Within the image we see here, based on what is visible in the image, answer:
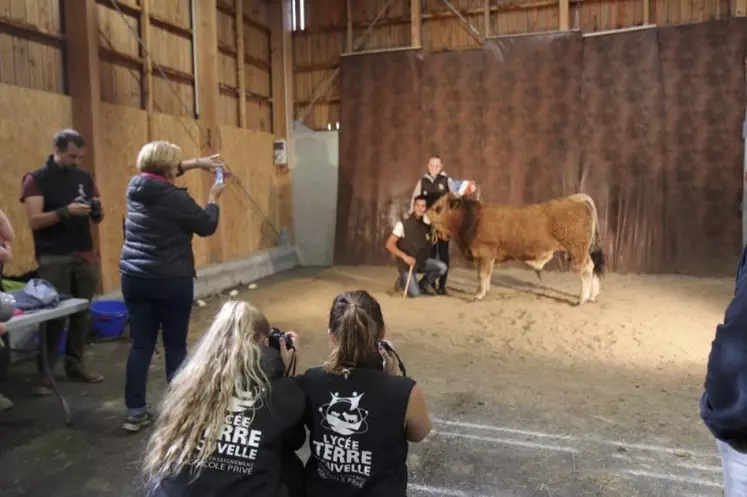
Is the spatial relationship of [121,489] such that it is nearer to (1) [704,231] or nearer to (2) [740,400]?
(2) [740,400]

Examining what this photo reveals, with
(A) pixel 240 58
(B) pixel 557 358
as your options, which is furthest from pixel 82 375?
(A) pixel 240 58

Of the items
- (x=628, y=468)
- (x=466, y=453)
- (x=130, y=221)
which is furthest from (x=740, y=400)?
(x=130, y=221)

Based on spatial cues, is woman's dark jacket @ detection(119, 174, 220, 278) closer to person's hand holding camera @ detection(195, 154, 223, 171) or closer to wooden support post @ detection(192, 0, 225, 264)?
person's hand holding camera @ detection(195, 154, 223, 171)

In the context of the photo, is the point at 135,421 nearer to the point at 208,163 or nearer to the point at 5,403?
the point at 5,403

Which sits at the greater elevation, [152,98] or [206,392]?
[152,98]

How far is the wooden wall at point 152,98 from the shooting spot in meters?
5.34

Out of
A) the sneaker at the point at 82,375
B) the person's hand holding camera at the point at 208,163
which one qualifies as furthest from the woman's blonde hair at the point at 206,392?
the sneaker at the point at 82,375

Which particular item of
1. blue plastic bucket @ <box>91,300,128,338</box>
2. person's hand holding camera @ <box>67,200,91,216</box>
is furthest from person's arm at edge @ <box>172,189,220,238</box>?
blue plastic bucket @ <box>91,300,128,338</box>

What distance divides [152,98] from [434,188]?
338 centimetres

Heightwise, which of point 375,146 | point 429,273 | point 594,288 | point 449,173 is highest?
point 375,146

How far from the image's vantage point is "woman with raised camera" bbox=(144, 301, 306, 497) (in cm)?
163

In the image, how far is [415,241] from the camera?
686cm

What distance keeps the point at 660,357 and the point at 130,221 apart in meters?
3.69

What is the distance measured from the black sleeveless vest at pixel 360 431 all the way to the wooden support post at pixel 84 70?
16.2 ft
